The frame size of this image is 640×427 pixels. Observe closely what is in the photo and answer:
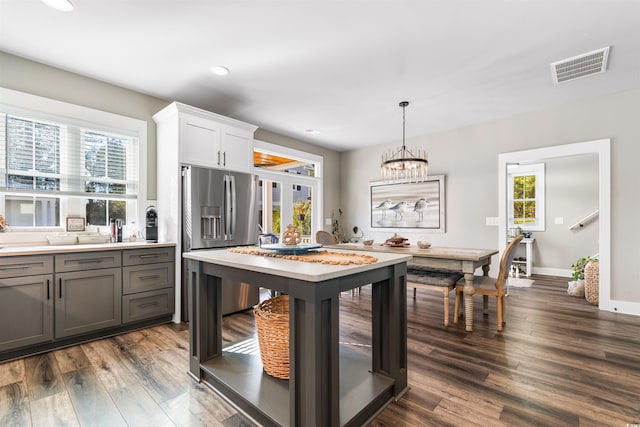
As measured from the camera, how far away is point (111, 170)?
3.30 m

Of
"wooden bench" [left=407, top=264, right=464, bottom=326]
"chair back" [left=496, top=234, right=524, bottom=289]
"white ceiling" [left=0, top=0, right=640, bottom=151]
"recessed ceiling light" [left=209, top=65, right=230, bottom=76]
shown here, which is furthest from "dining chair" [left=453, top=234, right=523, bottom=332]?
"recessed ceiling light" [left=209, top=65, right=230, bottom=76]

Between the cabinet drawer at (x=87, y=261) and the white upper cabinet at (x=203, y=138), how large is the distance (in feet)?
3.91

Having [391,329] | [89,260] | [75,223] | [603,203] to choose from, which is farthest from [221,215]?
[603,203]

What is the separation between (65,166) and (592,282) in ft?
20.8

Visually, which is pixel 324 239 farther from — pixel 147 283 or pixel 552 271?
pixel 552 271

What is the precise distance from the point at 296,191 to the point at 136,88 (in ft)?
9.58

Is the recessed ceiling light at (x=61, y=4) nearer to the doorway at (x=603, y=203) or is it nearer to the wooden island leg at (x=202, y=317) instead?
the wooden island leg at (x=202, y=317)

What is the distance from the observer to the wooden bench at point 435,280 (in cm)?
302

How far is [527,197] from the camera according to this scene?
6.19 meters

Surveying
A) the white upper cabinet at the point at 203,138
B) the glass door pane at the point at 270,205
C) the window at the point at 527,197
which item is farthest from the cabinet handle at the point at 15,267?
the window at the point at 527,197

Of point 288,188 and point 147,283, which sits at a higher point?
point 288,188

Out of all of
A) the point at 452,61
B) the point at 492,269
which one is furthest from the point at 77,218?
the point at 492,269

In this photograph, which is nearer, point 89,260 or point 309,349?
point 309,349

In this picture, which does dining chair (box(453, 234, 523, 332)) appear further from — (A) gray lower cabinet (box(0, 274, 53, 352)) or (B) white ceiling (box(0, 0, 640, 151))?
(A) gray lower cabinet (box(0, 274, 53, 352))
